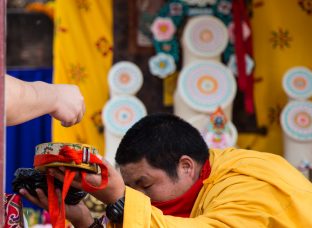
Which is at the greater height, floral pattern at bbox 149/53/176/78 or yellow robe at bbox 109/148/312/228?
floral pattern at bbox 149/53/176/78

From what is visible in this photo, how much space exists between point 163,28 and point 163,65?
23cm

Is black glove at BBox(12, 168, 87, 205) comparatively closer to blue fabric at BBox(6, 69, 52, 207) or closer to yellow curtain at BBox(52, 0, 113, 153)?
yellow curtain at BBox(52, 0, 113, 153)

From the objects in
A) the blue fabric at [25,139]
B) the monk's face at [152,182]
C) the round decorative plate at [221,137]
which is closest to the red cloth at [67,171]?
the monk's face at [152,182]

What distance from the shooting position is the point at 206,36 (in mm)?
4090

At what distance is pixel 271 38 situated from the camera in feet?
13.6

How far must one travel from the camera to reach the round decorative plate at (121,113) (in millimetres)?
3980

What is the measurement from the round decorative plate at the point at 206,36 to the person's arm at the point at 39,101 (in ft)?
8.50

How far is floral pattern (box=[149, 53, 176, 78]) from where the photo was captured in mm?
4121

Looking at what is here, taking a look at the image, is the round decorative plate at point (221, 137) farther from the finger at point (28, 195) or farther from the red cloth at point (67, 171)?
the red cloth at point (67, 171)

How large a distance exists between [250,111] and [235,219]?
2.32 metres

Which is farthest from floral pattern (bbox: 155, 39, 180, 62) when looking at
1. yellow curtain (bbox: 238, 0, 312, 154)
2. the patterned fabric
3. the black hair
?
the patterned fabric

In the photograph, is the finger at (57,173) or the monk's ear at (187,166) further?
the monk's ear at (187,166)

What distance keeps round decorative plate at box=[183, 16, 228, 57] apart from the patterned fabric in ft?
7.99

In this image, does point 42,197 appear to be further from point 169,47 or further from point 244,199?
point 169,47
